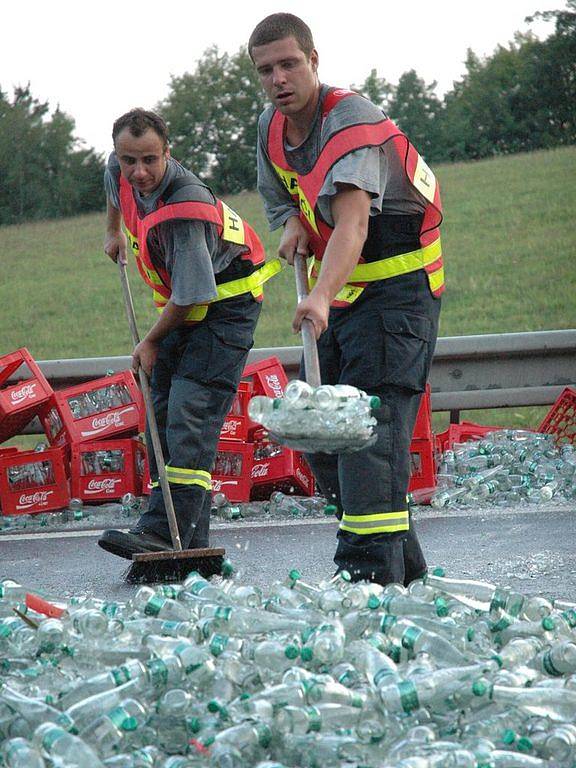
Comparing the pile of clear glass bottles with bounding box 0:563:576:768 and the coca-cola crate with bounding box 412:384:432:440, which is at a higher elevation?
the pile of clear glass bottles with bounding box 0:563:576:768

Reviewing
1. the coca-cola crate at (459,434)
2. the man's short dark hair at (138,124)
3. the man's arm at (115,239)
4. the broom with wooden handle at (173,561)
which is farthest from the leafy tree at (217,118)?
the broom with wooden handle at (173,561)

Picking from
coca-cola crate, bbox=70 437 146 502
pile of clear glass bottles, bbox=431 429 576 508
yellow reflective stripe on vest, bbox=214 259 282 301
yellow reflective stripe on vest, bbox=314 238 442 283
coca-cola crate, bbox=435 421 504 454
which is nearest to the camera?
yellow reflective stripe on vest, bbox=314 238 442 283

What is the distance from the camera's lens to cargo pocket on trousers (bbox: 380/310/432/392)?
506 centimetres

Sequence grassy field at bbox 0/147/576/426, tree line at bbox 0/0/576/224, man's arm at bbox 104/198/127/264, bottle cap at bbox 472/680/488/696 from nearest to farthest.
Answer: bottle cap at bbox 472/680/488/696, man's arm at bbox 104/198/127/264, grassy field at bbox 0/147/576/426, tree line at bbox 0/0/576/224

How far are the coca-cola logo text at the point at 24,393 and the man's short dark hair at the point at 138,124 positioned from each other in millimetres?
2529

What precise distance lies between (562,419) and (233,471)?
2618 millimetres

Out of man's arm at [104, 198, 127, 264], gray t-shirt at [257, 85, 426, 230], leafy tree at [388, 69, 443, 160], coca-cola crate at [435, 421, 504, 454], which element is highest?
leafy tree at [388, 69, 443, 160]

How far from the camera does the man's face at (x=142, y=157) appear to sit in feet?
21.2

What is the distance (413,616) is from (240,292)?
9.57 feet

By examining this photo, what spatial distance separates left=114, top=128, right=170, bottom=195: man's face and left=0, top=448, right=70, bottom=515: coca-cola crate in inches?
97.2

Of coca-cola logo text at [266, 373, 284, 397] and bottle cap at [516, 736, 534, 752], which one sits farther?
coca-cola logo text at [266, 373, 284, 397]

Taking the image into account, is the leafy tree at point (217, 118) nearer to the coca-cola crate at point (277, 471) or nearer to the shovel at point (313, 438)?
the coca-cola crate at point (277, 471)

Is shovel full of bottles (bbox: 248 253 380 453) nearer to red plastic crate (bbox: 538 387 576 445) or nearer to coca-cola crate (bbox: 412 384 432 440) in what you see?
coca-cola crate (bbox: 412 384 432 440)

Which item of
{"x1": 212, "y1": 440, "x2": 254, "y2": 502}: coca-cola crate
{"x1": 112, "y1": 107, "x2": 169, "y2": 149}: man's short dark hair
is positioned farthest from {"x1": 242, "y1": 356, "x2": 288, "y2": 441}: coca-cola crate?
{"x1": 112, "y1": 107, "x2": 169, "y2": 149}: man's short dark hair
